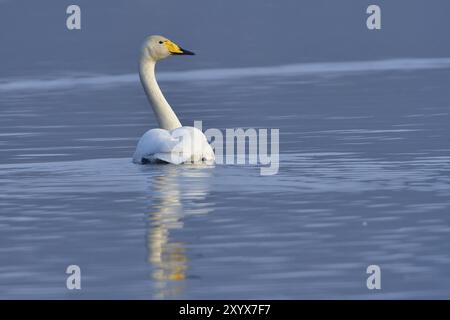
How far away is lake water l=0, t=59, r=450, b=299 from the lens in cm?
1029

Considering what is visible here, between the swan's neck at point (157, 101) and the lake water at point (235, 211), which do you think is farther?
the swan's neck at point (157, 101)

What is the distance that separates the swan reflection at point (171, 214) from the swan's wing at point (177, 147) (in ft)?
0.37

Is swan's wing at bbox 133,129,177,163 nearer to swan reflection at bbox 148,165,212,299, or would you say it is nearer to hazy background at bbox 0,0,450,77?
swan reflection at bbox 148,165,212,299

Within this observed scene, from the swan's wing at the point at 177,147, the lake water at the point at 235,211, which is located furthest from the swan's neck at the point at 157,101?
the swan's wing at the point at 177,147

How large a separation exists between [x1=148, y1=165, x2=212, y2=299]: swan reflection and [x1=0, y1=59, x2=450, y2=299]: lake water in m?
0.02

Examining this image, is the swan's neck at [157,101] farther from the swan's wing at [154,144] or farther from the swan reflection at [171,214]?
the swan reflection at [171,214]

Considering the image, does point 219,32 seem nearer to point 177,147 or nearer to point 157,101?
point 157,101

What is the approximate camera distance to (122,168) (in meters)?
16.3

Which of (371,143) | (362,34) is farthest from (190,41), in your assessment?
A: (371,143)

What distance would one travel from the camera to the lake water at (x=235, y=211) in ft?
33.8

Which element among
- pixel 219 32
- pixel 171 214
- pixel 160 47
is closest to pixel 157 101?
pixel 160 47

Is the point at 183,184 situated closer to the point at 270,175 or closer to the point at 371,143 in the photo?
the point at 270,175

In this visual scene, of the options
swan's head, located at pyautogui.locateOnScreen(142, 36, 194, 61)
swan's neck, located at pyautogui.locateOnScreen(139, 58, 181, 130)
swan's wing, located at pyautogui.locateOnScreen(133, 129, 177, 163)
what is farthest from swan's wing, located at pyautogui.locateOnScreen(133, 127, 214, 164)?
swan's head, located at pyautogui.locateOnScreen(142, 36, 194, 61)
